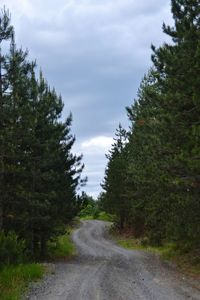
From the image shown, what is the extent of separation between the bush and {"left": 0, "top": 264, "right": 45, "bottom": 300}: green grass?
29.5 inches

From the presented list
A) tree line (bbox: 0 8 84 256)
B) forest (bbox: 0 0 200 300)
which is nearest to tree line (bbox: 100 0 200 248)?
forest (bbox: 0 0 200 300)

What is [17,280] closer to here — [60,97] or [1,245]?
[1,245]

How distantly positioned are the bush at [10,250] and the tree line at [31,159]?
5.33 feet

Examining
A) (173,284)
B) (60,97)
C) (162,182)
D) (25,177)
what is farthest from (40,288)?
(60,97)

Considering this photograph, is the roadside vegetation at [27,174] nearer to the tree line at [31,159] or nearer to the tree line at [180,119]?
the tree line at [31,159]

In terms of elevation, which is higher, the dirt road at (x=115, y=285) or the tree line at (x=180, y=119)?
the tree line at (x=180, y=119)

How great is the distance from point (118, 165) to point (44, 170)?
2784 centimetres

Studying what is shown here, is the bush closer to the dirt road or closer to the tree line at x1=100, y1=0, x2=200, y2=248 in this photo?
the dirt road

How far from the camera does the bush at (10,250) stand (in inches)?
789

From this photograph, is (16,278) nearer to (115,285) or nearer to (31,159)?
(115,285)

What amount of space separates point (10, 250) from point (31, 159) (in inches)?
221

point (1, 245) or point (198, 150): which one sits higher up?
point (198, 150)

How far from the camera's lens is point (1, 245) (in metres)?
A: 20.0

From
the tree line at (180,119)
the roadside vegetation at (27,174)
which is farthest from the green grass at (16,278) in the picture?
the tree line at (180,119)
